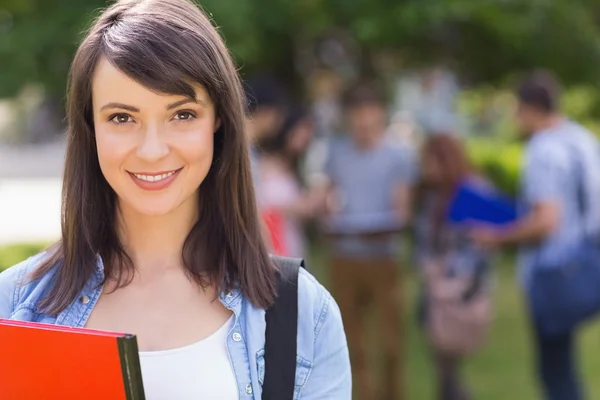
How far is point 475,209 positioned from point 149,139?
12.1 feet

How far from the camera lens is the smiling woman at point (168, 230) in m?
1.59

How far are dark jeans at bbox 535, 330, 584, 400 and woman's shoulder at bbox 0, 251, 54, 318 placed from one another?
11.5 ft

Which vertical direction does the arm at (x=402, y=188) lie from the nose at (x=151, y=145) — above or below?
below

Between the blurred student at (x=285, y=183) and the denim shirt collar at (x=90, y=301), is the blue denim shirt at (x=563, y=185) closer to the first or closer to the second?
the blurred student at (x=285, y=183)

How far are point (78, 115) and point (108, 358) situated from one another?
497mm

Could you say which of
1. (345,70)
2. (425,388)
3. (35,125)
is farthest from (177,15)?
(35,125)

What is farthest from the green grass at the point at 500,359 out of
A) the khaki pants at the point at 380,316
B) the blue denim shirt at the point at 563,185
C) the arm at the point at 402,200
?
the blue denim shirt at the point at 563,185

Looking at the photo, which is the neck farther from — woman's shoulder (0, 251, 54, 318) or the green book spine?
the green book spine

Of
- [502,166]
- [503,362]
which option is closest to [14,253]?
[503,362]

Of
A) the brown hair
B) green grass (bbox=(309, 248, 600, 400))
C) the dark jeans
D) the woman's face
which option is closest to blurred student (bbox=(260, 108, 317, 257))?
the dark jeans

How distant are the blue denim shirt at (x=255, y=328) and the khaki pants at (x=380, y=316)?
12.5 feet

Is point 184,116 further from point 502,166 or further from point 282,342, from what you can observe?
point 502,166

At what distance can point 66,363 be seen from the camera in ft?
4.74

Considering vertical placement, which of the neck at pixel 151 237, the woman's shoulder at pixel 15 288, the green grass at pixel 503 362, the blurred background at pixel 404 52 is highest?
the blurred background at pixel 404 52
